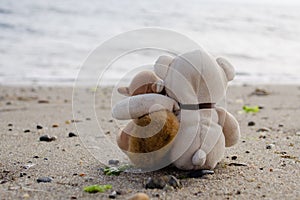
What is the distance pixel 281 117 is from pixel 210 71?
8.15ft

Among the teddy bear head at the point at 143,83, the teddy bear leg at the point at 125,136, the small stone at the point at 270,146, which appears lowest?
the small stone at the point at 270,146

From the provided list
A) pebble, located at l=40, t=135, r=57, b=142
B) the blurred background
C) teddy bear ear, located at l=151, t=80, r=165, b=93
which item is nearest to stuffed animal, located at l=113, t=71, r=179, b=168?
teddy bear ear, located at l=151, t=80, r=165, b=93

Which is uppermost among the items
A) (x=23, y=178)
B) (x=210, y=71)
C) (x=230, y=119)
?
(x=210, y=71)

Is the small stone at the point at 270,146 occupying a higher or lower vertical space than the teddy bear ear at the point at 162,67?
lower

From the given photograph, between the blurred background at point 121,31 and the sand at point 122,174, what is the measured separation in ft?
7.74

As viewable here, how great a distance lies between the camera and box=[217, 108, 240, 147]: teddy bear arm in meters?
2.19

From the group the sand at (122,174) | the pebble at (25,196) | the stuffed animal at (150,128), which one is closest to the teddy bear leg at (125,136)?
the stuffed animal at (150,128)

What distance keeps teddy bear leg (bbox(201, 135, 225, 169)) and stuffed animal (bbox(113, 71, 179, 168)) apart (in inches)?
8.1

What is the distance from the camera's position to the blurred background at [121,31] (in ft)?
27.9

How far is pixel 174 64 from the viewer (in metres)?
2.07

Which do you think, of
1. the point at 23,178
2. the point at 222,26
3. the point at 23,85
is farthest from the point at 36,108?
the point at 222,26

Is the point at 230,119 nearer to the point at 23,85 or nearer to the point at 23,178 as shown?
the point at 23,178

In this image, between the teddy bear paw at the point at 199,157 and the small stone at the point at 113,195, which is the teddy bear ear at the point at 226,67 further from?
the small stone at the point at 113,195

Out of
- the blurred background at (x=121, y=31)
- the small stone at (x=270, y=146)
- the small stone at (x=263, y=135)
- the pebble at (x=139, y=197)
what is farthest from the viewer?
the blurred background at (x=121, y=31)
